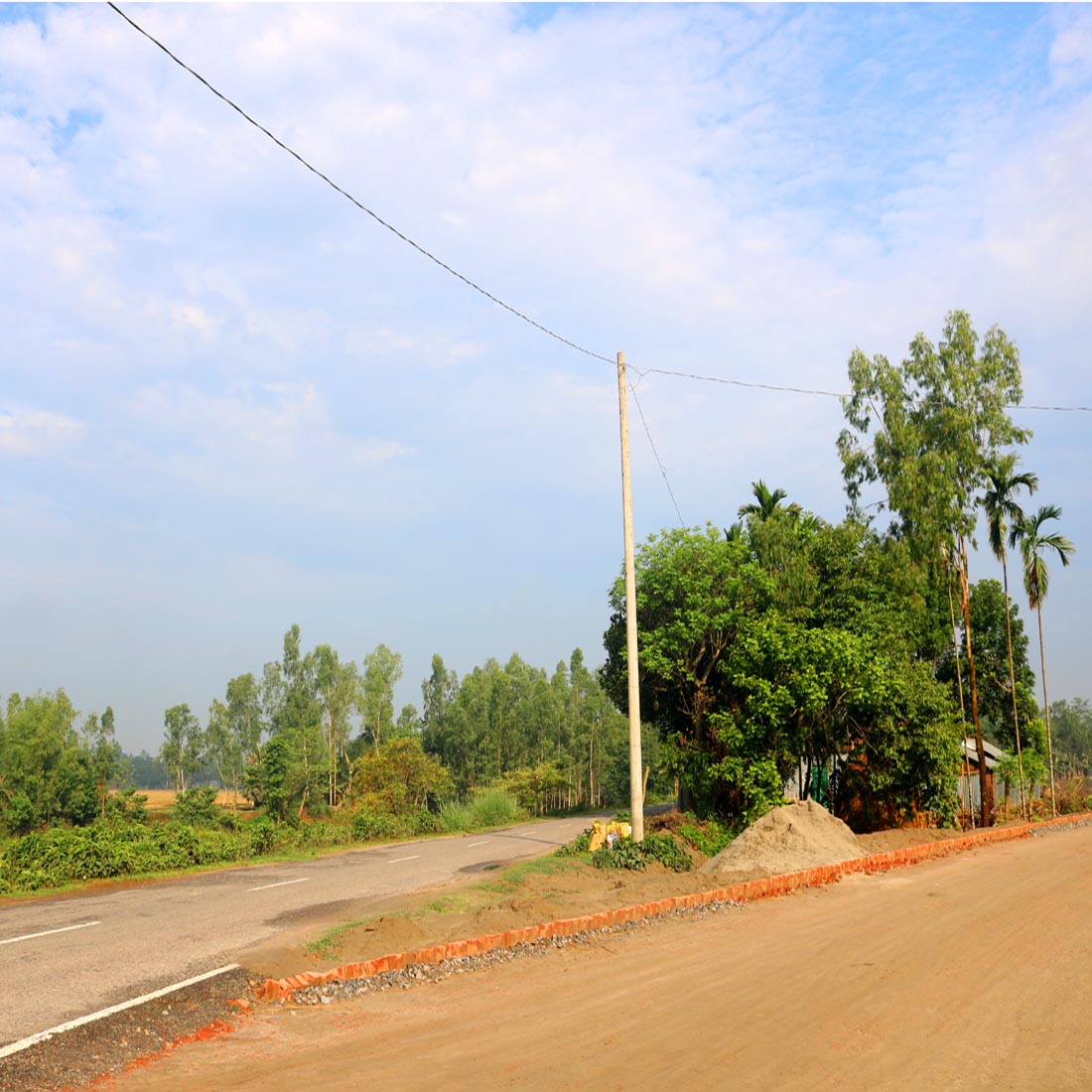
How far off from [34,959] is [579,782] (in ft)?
205

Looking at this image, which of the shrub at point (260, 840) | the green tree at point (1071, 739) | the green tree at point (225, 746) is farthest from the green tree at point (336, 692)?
the green tree at point (1071, 739)

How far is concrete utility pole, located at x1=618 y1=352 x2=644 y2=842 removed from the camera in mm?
16375

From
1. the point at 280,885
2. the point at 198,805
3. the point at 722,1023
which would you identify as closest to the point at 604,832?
the point at 280,885

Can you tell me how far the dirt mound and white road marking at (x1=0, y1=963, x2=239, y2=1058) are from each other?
9.53 metres

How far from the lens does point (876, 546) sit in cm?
3005

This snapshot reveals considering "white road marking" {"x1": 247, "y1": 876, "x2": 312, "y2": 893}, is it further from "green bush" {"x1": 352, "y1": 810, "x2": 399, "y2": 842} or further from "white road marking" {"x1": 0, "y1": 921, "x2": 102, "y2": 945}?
"green bush" {"x1": 352, "y1": 810, "x2": 399, "y2": 842}

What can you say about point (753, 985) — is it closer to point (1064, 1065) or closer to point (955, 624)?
point (1064, 1065)

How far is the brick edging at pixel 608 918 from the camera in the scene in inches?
351

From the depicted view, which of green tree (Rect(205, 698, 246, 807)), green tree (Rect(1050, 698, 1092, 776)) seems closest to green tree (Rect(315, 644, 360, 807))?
green tree (Rect(205, 698, 246, 807))

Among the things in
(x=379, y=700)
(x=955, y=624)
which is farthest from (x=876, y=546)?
(x=379, y=700)

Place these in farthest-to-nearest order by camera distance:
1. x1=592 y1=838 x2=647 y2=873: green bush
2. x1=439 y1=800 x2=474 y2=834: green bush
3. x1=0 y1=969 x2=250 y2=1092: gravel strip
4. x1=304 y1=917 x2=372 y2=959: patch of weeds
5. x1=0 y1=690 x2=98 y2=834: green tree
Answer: x1=0 y1=690 x2=98 y2=834: green tree → x1=439 y1=800 x2=474 y2=834: green bush → x1=592 y1=838 x2=647 y2=873: green bush → x1=304 y1=917 x2=372 y2=959: patch of weeds → x1=0 y1=969 x2=250 y2=1092: gravel strip

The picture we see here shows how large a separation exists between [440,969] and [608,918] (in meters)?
3.13

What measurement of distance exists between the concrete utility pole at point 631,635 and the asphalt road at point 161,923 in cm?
416

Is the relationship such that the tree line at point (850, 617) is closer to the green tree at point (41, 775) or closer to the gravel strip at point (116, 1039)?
the gravel strip at point (116, 1039)
